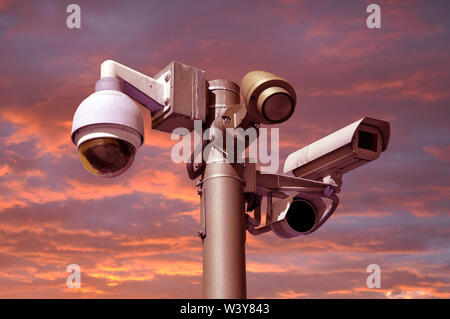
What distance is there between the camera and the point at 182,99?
6562 millimetres

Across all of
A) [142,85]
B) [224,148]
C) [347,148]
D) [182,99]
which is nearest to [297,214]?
[347,148]

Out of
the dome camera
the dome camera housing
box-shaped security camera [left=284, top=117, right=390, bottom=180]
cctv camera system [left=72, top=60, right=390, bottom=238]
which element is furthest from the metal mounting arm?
box-shaped security camera [left=284, top=117, right=390, bottom=180]

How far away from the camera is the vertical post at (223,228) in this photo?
6164 millimetres

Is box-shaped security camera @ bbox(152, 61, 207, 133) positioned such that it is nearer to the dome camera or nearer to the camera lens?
the camera lens

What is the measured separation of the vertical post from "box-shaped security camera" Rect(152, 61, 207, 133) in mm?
198

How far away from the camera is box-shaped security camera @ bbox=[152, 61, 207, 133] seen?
21.4ft

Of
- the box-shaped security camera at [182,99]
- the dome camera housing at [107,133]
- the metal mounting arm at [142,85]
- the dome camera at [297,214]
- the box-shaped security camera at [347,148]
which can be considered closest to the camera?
the dome camera housing at [107,133]

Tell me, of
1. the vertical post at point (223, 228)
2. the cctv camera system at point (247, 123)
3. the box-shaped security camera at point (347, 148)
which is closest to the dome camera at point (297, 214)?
the cctv camera system at point (247, 123)

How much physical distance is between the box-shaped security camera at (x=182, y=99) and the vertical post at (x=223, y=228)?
198 millimetres

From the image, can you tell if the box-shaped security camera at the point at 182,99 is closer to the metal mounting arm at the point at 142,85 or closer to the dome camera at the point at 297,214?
the metal mounting arm at the point at 142,85

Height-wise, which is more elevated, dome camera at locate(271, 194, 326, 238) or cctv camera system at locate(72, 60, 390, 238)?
cctv camera system at locate(72, 60, 390, 238)
